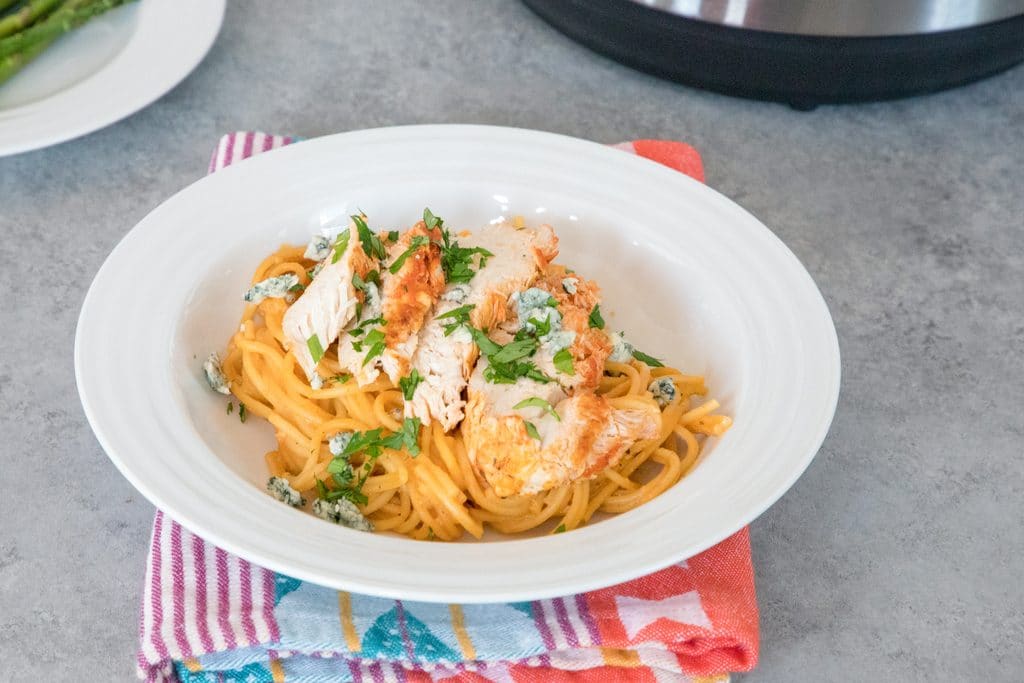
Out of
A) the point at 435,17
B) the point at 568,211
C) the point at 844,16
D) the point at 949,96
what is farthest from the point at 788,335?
the point at 435,17

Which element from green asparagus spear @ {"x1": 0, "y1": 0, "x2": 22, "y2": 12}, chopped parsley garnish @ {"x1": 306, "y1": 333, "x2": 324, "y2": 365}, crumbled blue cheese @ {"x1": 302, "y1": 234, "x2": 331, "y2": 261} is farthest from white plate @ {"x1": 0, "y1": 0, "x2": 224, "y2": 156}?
chopped parsley garnish @ {"x1": 306, "y1": 333, "x2": 324, "y2": 365}

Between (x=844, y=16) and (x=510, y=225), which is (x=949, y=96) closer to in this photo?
(x=844, y=16)

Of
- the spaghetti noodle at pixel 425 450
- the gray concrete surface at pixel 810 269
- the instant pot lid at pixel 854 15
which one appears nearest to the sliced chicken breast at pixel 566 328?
the spaghetti noodle at pixel 425 450

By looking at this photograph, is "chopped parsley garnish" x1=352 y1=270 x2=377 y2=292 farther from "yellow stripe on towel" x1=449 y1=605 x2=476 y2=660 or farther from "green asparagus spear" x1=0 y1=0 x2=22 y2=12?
"green asparagus spear" x1=0 y1=0 x2=22 y2=12

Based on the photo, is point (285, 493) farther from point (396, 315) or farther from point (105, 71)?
point (105, 71)

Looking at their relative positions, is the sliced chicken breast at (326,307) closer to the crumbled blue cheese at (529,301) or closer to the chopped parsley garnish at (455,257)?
the chopped parsley garnish at (455,257)

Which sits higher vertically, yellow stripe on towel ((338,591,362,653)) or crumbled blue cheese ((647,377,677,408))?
crumbled blue cheese ((647,377,677,408))
